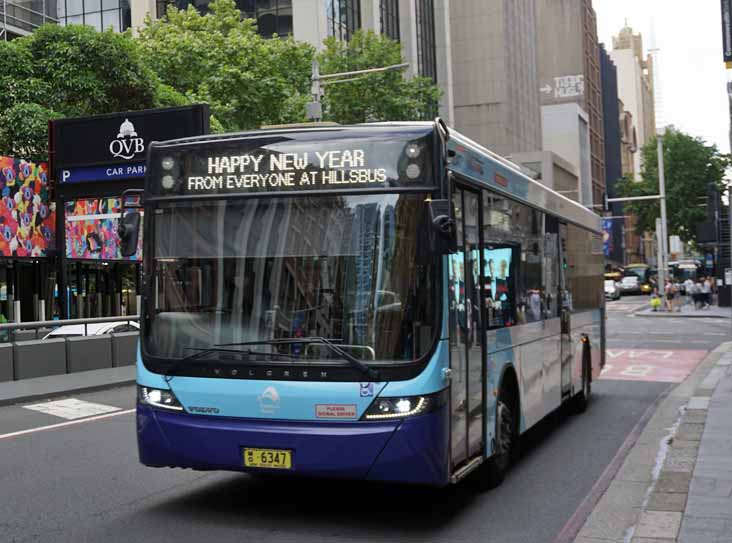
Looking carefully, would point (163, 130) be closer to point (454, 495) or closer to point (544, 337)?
point (544, 337)

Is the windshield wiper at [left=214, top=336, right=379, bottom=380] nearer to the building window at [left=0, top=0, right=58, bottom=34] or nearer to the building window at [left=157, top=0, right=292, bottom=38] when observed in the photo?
the building window at [left=0, top=0, right=58, bottom=34]

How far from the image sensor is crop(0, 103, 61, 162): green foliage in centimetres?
2991

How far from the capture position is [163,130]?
22.6 metres

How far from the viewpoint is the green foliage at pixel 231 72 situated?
37.6 meters

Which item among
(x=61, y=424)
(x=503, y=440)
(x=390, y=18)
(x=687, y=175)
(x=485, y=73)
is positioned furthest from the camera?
(x=485, y=73)

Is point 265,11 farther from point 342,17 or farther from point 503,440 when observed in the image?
point 503,440

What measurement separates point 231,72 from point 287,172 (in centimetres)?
3145

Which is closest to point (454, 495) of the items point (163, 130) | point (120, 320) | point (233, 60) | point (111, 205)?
point (120, 320)

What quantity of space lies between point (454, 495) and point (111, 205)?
90.0 ft

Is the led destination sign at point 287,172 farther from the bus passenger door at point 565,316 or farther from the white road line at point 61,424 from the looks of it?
the white road line at point 61,424

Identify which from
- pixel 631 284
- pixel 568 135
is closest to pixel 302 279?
pixel 631 284

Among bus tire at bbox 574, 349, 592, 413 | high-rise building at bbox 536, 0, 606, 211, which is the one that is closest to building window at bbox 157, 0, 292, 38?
bus tire at bbox 574, 349, 592, 413

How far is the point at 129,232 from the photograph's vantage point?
23.1ft

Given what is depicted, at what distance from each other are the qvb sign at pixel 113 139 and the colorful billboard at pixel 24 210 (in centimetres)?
533
